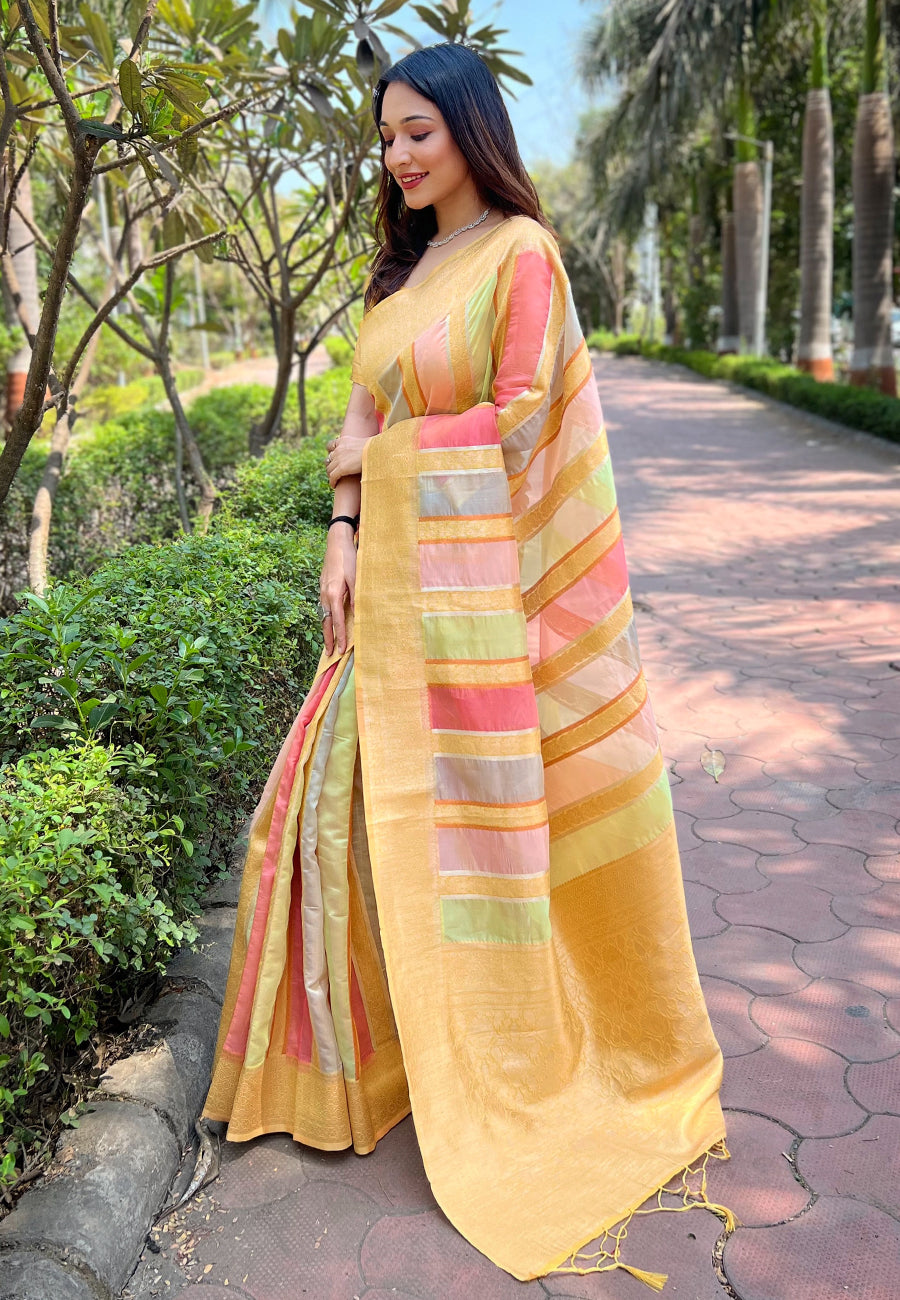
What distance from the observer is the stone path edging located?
146 cm

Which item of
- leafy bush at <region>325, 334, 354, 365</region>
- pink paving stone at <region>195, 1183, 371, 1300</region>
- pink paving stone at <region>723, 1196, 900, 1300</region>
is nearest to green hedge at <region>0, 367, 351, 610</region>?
pink paving stone at <region>195, 1183, 371, 1300</region>

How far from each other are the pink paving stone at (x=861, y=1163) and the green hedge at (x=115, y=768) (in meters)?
1.10

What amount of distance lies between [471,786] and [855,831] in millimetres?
1628

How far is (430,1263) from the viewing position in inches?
62.5

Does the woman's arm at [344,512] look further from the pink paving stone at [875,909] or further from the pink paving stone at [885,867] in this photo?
the pink paving stone at [885,867]

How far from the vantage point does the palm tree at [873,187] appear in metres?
11.3

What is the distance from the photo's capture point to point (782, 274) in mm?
22562

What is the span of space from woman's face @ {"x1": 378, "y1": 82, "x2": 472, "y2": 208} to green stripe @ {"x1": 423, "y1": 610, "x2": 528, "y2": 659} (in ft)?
2.28

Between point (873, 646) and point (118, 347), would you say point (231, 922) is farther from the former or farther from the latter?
point (118, 347)

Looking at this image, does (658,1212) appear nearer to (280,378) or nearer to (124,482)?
(280,378)

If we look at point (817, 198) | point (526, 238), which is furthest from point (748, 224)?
point (526, 238)

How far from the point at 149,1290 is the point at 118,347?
2095 cm

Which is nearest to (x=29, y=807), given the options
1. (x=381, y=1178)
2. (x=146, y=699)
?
(x=146, y=699)

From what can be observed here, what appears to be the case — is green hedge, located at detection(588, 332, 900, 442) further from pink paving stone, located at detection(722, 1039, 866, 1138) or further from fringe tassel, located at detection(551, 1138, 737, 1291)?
fringe tassel, located at detection(551, 1138, 737, 1291)
